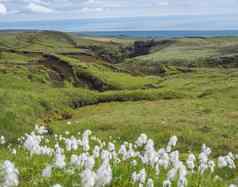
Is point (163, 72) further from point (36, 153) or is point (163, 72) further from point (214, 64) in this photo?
point (36, 153)

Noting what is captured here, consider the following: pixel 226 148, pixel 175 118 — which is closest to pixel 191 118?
pixel 175 118

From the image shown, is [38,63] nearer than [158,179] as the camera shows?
No

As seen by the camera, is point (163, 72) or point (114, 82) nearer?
point (114, 82)

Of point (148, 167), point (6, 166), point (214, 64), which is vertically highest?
point (6, 166)

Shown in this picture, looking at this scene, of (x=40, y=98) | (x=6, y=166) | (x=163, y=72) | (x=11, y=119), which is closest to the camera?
(x=6, y=166)

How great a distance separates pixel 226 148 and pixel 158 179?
17.1m

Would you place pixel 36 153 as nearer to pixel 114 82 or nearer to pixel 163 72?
pixel 114 82

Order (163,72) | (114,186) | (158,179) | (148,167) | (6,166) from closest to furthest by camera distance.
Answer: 1. (6,166)
2. (114,186)
3. (158,179)
4. (148,167)
5. (163,72)

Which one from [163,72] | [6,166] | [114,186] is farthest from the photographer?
[163,72]

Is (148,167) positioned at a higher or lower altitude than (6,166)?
lower

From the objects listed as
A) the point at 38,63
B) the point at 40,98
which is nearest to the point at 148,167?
the point at 40,98

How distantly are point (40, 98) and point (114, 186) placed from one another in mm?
36973

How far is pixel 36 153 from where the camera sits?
12398 millimetres

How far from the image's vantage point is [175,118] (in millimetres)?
35562
